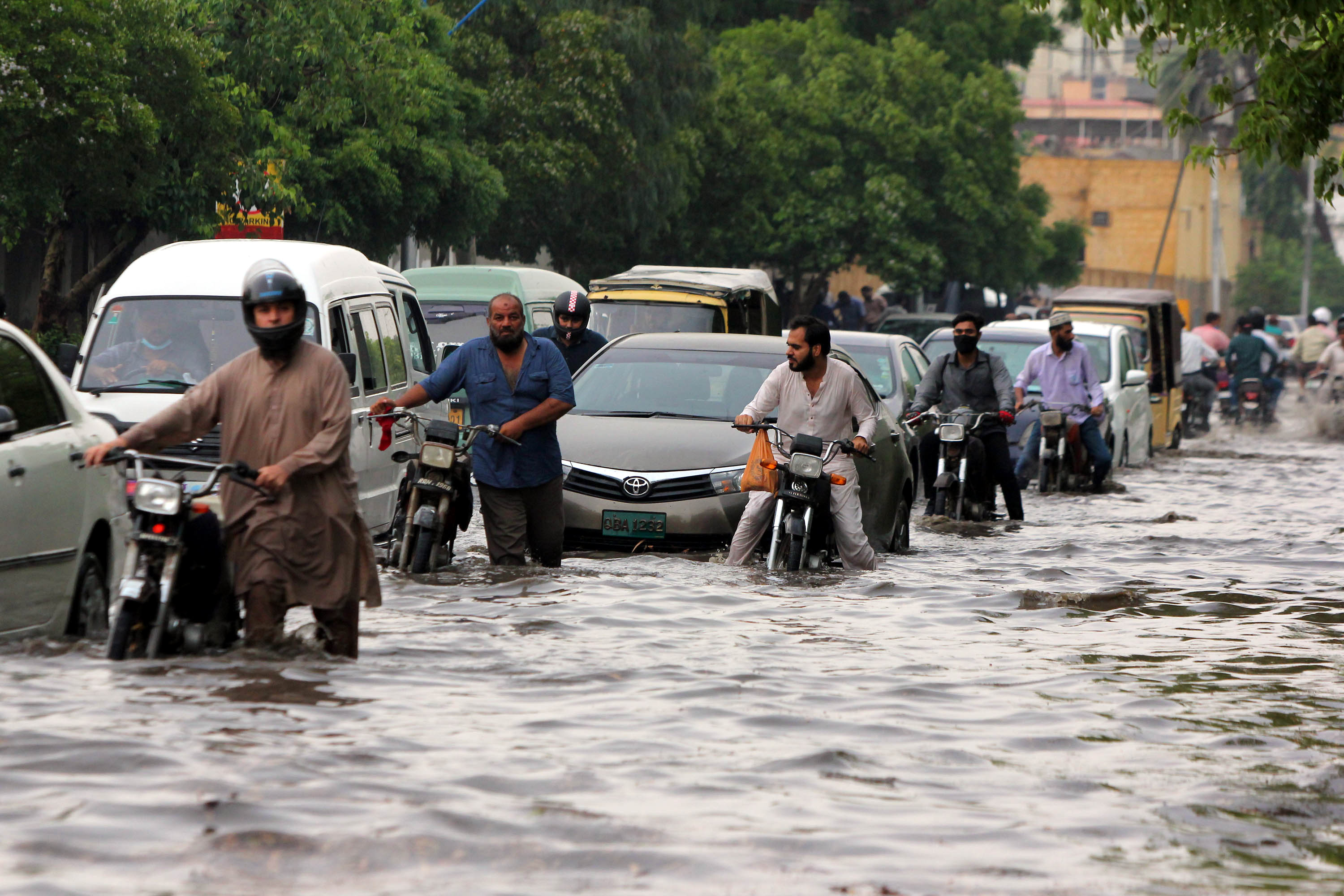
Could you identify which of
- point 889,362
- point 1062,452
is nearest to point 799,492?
point 889,362

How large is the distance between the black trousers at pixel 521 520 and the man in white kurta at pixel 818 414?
3.77 feet

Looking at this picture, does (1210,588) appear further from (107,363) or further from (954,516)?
(107,363)

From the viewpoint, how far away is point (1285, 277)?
315ft

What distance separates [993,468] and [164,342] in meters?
6.61

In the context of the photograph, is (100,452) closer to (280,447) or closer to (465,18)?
(280,447)

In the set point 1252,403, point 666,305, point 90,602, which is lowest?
point 1252,403

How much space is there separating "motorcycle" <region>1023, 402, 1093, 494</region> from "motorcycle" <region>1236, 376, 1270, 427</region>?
552 inches

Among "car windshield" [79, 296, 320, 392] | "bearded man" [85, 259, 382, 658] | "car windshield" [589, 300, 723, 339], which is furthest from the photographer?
"car windshield" [589, 300, 723, 339]

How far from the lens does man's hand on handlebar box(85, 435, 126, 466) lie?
22.9ft

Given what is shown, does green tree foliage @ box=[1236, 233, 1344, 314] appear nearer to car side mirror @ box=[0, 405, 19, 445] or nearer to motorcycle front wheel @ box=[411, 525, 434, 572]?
motorcycle front wheel @ box=[411, 525, 434, 572]

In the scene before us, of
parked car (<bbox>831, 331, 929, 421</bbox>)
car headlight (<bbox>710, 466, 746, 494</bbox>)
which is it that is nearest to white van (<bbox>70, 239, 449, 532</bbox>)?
car headlight (<bbox>710, 466, 746, 494</bbox>)

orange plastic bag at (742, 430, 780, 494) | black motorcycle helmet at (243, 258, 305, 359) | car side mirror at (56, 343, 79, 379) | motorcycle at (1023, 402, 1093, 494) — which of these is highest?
black motorcycle helmet at (243, 258, 305, 359)

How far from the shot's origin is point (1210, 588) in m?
11.8

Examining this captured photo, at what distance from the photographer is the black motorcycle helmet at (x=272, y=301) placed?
698 cm
